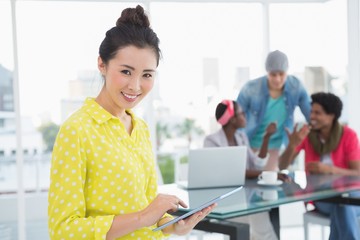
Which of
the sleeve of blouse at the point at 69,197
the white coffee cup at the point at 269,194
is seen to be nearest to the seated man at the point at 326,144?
the white coffee cup at the point at 269,194

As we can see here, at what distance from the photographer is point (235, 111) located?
3.73 m

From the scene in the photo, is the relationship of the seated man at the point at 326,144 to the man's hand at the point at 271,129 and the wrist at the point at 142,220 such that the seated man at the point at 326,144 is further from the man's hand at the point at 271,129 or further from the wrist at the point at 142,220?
the wrist at the point at 142,220

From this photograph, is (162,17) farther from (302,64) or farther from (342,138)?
(342,138)

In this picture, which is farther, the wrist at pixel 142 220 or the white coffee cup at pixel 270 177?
the white coffee cup at pixel 270 177

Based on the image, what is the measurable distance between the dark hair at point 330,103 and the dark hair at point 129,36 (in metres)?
2.64

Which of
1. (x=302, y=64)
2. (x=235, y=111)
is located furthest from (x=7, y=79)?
(x=302, y=64)

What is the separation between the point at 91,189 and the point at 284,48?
430 centimetres

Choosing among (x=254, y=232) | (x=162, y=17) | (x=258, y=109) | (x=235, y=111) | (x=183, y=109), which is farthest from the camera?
(x=183, y=109)

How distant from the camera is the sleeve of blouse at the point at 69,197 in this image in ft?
3.85

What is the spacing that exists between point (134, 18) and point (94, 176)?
41 cm

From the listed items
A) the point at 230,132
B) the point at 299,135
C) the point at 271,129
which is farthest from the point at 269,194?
the point at 271,129

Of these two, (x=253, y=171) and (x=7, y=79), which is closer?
(x=253, y=171)

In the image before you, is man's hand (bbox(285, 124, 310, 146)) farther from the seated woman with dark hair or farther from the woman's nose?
the woman's nose

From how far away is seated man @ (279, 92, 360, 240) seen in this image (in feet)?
11.9
